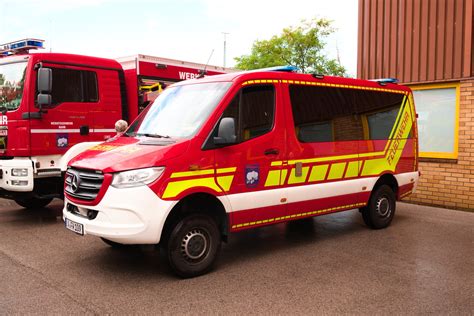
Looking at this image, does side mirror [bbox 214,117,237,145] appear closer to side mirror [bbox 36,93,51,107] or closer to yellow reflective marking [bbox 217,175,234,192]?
yellow reflective marking [bbox 217,175,234,192]

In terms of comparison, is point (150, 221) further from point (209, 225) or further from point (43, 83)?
point (43, 83)

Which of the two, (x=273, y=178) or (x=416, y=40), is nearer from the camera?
(x=273, y=178)

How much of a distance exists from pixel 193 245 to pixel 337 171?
2575 mm

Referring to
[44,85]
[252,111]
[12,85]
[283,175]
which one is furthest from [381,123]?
[12,85]

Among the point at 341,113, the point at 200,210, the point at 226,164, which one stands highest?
the point at 341,113

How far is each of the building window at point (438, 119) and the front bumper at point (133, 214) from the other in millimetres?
6964

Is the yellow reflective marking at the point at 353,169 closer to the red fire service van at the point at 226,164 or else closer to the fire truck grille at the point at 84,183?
the red fire service van at the point at 226,164

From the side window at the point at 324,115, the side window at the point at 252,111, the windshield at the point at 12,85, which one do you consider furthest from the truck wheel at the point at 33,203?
the side window at the point at 324,115

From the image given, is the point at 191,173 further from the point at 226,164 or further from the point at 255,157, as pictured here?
the point at 255,157

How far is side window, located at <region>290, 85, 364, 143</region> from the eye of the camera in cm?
596

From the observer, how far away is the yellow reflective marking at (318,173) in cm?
608

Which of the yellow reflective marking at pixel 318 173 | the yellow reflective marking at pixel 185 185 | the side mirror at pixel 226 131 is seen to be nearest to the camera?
the yellow reflective marking at pixel 185 185

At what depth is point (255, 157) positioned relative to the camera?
537 centimetres

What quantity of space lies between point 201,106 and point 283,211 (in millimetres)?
1685
